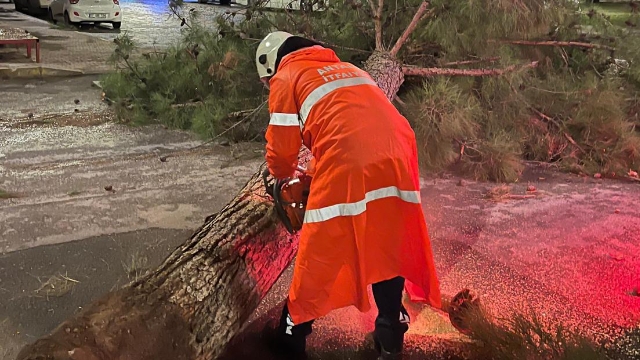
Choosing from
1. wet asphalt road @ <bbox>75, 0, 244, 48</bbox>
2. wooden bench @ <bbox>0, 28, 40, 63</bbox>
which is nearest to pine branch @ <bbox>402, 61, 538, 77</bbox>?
wet asphalt road @ <bbox>75, 0, 244, 48</bbox>

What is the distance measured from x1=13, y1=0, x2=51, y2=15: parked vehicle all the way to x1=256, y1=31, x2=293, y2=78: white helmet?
18.3 m

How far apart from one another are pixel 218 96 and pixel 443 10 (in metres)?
2.52

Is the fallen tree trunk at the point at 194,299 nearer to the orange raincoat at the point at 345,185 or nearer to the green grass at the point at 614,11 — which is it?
the orange raincoat at the point at 345,185

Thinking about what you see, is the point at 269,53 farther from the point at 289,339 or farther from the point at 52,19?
the point at 52,19

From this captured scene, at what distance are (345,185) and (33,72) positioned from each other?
874 cm

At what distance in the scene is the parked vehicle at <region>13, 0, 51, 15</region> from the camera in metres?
18.3

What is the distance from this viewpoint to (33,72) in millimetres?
9406

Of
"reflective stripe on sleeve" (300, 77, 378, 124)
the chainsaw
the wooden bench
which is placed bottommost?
the wooden bench

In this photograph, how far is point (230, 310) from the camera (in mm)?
2533

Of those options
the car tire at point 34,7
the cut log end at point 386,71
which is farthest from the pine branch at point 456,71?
the car tire at point 34,7

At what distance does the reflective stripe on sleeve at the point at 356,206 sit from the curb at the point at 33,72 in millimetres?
8513

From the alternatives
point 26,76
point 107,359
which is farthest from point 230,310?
point 26,76

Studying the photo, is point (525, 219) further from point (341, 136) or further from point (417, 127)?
point (341, 136)

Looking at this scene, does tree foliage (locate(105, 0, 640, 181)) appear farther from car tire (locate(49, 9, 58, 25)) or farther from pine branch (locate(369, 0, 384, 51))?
car tire (locate(49, 9, 58, 25))
